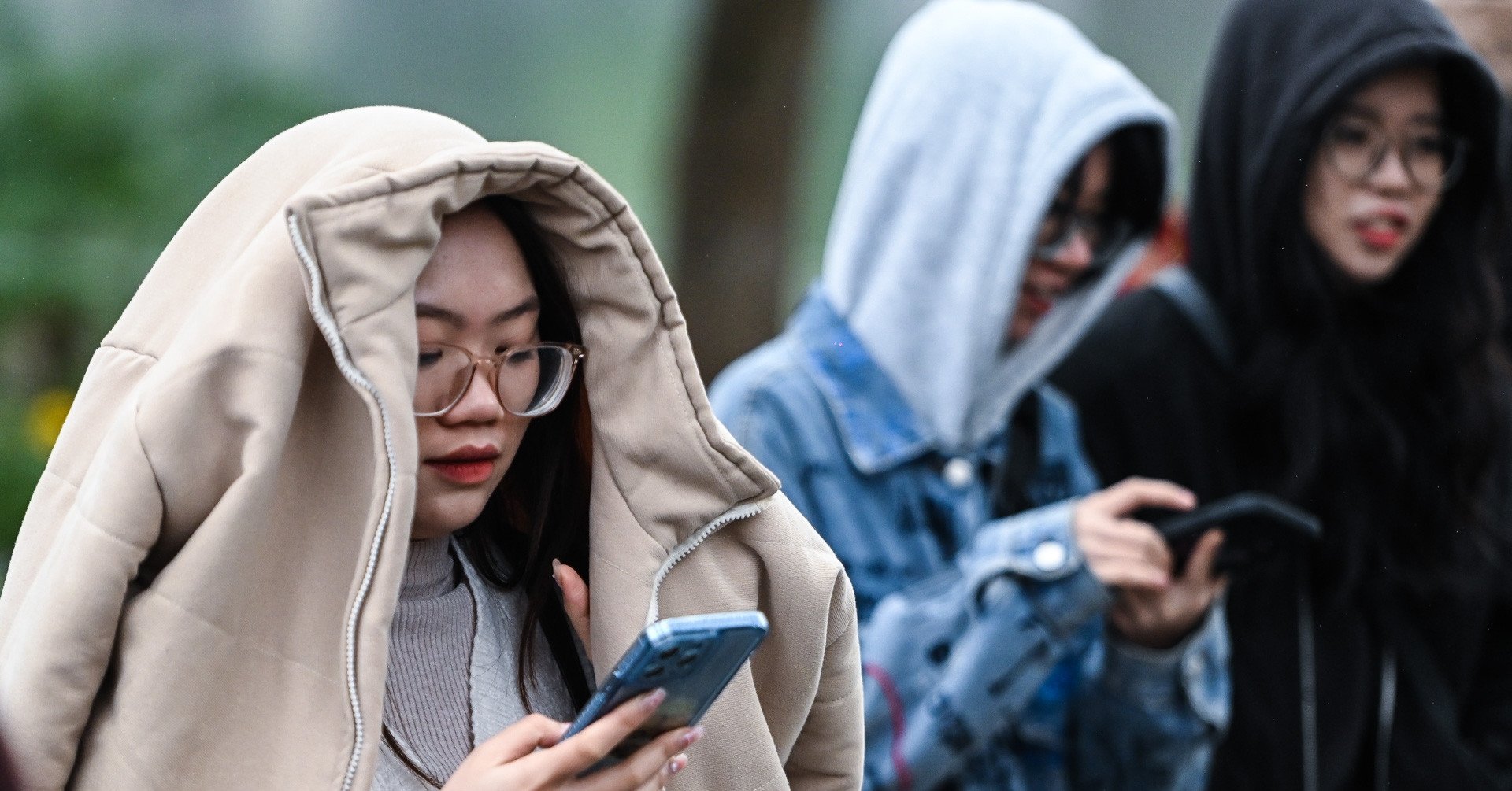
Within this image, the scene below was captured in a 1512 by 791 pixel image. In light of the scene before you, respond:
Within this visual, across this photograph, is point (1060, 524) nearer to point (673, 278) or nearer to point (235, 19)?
point (673, 278)

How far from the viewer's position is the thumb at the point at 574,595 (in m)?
1.77

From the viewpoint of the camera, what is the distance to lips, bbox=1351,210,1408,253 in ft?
9.81

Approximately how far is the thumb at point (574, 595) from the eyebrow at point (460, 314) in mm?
286

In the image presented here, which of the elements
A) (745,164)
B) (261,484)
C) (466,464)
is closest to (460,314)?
(466,464)

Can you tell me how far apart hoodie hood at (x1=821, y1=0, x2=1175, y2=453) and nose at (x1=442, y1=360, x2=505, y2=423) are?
1.22m

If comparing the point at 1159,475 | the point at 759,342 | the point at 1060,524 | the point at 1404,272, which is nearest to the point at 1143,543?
the point at 1060,524

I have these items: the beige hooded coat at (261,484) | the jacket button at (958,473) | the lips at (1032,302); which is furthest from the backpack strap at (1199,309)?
the beige hooded coat at (261,484)

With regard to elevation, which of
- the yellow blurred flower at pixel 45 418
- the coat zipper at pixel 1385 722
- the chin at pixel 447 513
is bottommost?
the yellow blurred flower at pixel 45 418

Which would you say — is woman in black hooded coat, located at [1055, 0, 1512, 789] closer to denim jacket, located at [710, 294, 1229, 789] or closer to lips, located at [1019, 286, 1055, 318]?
lips, located at [1019, 286, 1055, 318]

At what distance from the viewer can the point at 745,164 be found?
4945 millimetres

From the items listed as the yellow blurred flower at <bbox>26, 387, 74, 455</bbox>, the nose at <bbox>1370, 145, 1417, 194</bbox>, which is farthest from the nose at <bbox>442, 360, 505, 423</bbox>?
the yellow blurred flower at <bbox>26, 387, 74, 455</bbox>

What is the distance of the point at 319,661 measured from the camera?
5.00 ft

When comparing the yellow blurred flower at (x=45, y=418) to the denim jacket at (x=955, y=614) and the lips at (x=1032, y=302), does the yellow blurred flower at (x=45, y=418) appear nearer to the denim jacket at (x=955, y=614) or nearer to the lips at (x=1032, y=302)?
the denim jacket at (x=955, y=614)

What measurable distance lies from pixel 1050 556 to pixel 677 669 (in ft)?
4.13
